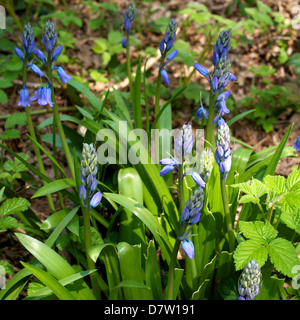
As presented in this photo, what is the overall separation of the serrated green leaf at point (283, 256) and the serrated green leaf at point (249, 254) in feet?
0.18

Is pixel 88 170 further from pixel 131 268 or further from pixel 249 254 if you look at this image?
pixel 249 254

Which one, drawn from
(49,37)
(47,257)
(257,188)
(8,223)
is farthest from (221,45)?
(8,223)

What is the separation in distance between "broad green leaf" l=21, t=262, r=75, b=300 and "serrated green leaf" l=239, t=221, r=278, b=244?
1.21 m

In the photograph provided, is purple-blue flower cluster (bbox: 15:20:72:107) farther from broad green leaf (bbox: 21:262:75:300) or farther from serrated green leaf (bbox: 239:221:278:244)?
serrated green leaf (bbox: 239:221:278:244)

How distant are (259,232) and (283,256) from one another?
236 millimetres

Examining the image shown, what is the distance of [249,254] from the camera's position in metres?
2.53

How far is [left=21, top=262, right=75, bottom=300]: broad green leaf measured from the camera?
242cm

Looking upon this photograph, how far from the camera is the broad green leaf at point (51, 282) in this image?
7.95 feet

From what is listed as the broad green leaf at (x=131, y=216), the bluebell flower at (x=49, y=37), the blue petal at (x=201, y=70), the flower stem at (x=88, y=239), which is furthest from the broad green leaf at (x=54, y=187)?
the blue petal at (x=201, y=70)

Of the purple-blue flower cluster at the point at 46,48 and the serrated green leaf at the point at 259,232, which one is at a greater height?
the purple-blue flower cluster at the point at 46,48

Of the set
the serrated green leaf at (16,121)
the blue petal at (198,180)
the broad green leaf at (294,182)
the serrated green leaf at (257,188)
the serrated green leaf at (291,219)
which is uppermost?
the serrated green leaf at (16,121)

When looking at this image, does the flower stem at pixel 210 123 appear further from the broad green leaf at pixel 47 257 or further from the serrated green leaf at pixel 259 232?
the broad green leaf at pixel 47 257

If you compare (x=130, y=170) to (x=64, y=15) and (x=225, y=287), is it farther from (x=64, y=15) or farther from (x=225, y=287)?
(x=64, y=15)

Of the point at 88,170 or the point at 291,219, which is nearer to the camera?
the point at 88,170
